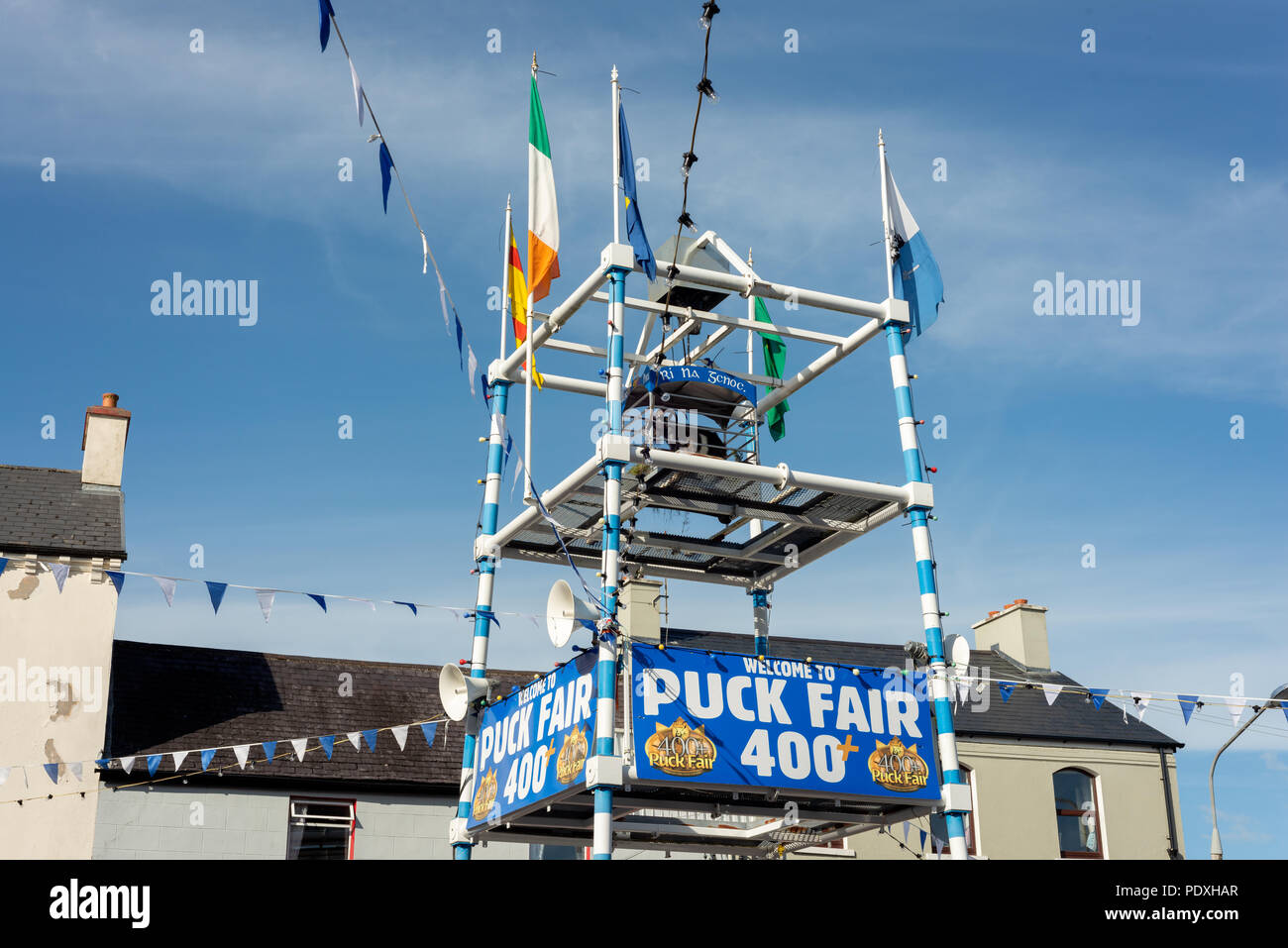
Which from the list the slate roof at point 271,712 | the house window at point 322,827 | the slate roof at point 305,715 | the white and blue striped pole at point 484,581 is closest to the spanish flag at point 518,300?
the white and blue striped pole at point 484,581

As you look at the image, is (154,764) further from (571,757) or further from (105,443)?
(571,757)

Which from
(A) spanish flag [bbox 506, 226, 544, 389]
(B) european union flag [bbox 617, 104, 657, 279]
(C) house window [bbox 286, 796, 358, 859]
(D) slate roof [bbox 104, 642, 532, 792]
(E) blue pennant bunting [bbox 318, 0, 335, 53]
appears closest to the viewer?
(E) blue pennant bunting [bbox 318, 0, 335, 53]

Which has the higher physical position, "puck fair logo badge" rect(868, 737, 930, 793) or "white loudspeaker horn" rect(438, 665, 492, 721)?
"white loudspeaker horn" rect(438, 665, 492, 721)

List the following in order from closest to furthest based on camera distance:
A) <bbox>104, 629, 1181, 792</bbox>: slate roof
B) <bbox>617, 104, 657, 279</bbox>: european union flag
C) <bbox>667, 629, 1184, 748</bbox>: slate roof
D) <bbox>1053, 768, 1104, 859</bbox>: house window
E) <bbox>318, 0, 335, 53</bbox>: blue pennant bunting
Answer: <bbox>318, 0, 335, 53</bbox>: blue pennant bunting
<bbox>617, 104, 657, 279</bbox>: european union flag
<bbox>104, 629, 1181, 792</bbox>: slate roof
<bbox>1053, 768, 1104, 859</bbox>: house window
<bbox>667, 629, 1184, 748</bbox>: slate roof

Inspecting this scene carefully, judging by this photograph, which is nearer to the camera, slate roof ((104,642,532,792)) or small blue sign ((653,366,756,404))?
small blue sign ((653,366,756,404))

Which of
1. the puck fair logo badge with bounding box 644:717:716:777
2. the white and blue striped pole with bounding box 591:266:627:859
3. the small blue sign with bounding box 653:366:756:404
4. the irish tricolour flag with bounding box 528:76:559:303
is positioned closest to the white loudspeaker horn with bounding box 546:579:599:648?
the white and blue striped pole with bounding box 591:266:627:859

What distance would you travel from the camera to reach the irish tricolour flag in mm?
15477

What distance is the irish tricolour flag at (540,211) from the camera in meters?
15.5

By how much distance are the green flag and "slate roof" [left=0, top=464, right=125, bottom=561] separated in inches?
478

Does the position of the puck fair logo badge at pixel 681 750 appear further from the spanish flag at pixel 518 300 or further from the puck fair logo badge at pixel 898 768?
the spanish flag at pixel 518 300

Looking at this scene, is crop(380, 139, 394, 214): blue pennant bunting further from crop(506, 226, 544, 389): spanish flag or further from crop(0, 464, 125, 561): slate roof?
crop(0, 464, 125, 561): slate roof

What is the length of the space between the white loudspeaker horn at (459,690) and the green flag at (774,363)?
17.8 feet

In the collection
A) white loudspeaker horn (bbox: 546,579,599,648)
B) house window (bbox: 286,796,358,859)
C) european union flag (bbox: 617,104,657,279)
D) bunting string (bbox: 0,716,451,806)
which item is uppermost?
european union flag (bbox: 617,104,657,279)

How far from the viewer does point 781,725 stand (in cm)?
1371
